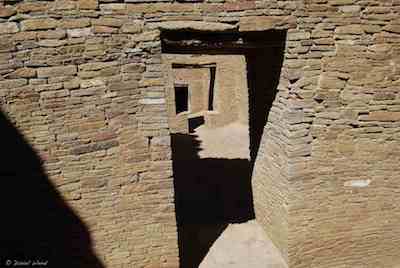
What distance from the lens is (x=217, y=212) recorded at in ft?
18.9

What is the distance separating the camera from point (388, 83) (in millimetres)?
3793

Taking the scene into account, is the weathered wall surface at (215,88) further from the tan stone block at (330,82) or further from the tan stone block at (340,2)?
the tan stone block at (340,2)

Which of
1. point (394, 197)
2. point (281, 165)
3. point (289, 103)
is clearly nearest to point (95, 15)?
point (289, 103)

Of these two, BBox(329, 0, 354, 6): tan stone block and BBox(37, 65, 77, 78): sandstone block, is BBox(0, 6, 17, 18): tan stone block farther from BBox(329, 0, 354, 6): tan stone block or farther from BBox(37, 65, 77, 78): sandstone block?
BBox(329, 0, 354, 6): tan stone block

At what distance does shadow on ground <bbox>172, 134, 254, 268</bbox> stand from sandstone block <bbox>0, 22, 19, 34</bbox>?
3.22 meters

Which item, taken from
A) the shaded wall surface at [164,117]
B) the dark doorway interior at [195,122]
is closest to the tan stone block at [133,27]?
the shaded wall surface at [164,117]

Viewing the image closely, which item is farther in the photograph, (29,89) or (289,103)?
(289,103)

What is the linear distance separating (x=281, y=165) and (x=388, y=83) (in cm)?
146

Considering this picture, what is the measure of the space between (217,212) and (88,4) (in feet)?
12.5

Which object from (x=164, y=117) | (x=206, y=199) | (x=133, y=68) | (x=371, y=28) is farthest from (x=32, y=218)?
(x=371, y=28)

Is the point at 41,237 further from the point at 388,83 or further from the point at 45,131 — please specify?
the point at 388,83

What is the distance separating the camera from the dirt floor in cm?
450

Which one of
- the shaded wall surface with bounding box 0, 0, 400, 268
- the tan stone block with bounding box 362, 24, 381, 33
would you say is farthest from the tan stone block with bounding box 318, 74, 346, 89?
the tan stone block with bounding box 362, 24, 381, 33

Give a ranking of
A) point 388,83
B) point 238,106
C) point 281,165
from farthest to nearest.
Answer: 1. point 238,106
2. point 281,165
3. point 388,83
